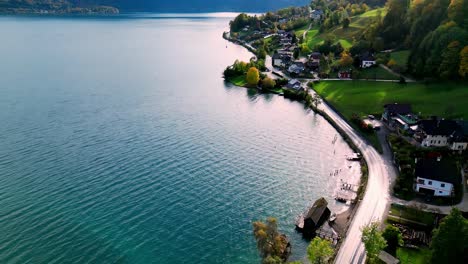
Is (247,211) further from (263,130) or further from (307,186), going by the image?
(263,130)

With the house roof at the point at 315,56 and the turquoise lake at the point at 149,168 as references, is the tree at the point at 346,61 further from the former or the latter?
the turquoise lake at the point at 149,168

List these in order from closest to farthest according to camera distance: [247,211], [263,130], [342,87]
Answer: [247,211]
[263,130]
[342,87]

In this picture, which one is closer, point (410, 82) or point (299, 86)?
point (410, 82)

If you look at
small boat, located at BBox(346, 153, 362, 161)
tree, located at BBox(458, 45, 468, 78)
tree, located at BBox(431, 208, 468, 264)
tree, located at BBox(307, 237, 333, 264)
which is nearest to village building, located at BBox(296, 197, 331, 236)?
tree, located at BBox(307, 237, 333, 264)

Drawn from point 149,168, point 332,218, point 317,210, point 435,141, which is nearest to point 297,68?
point 435,141

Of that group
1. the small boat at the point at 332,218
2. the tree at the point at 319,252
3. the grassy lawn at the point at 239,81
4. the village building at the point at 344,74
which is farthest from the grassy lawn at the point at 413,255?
the grassy lawn at the point at 239,81

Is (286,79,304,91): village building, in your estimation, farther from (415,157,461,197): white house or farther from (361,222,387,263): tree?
(361,222,387,263): tree

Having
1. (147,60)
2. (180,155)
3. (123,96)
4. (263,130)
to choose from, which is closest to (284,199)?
Answer: (180,155)
